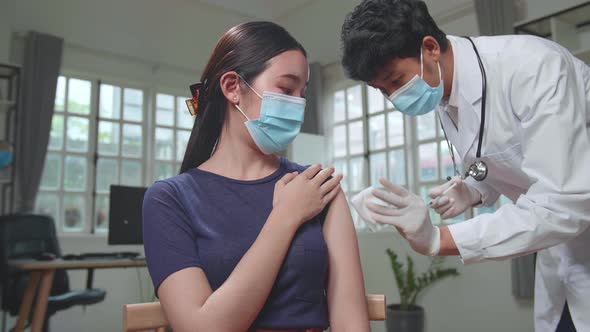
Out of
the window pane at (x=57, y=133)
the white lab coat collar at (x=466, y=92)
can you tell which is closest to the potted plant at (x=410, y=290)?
the white lab coat collar at (x=466, y=92)

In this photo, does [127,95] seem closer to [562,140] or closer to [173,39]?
[173,39]

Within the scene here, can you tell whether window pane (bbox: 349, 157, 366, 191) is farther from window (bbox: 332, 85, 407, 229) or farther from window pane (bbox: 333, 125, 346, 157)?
window pane (bbox: 333, 125, 346, 157)

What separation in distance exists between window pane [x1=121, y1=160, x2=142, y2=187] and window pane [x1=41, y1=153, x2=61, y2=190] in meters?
0.61

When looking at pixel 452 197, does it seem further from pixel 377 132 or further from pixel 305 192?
pixel 377 132

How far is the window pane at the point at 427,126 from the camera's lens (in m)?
4.46

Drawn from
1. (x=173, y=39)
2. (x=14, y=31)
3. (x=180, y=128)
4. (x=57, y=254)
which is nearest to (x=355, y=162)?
(x=180, y=128)

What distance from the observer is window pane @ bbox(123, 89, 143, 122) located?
5.16 m

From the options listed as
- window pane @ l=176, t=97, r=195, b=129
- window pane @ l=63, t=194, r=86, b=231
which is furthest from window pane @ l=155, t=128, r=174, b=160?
window pane @ l=63, t=194, r=86, b=231

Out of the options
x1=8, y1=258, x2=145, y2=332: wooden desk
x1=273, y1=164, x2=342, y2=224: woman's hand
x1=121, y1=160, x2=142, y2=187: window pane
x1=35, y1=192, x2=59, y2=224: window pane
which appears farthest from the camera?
x1=121, y1=160, x2=142, y2=187: window pane

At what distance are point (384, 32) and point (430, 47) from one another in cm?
15

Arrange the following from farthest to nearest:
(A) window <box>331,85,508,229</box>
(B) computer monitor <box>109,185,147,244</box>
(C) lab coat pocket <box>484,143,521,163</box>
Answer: (A) window <box>331,85,508,229</box>
(B) computer monitor <box>109,185,147,244</box>
(C) lab coat pocket <box>484,143,521,163</box>

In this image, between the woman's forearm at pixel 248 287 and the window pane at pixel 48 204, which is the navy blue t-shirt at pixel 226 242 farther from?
the window pane at pixel 48 204

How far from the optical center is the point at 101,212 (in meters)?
4.88

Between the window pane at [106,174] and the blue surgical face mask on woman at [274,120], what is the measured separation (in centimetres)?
409
